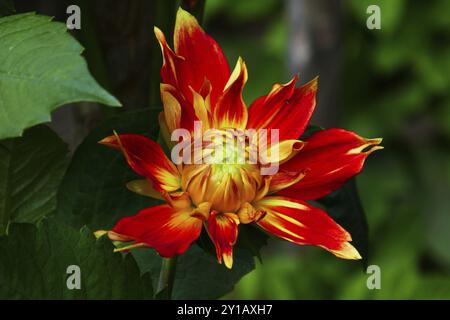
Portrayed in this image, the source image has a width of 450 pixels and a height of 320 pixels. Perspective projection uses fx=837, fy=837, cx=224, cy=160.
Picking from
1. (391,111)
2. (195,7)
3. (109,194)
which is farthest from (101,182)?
(391,111)

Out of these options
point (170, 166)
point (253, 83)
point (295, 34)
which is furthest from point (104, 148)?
point (253, 83)

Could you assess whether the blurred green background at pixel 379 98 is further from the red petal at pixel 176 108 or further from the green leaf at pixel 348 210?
the red petal at pixel 176 108

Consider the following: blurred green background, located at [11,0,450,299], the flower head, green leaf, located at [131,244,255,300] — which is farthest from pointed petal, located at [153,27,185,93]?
blurred green background, located at [11,0,450,299]

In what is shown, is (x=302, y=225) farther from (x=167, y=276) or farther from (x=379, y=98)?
(x=379, y=98)

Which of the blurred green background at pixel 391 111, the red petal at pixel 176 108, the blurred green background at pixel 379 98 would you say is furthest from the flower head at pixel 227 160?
the blurred green background at pixel 391 111

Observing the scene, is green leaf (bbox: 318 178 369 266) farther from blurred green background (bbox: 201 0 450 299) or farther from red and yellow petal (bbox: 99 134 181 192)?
blurred green background (bbox: 201 0 450 299)

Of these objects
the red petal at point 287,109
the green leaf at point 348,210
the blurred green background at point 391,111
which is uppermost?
the red petal at point 287,109

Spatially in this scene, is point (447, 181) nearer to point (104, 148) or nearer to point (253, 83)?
point (253, 83)
